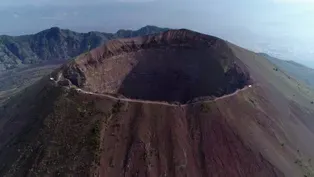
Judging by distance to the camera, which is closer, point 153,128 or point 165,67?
point 153,128

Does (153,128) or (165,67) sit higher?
(165,67)

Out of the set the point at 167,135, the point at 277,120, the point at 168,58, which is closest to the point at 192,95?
the point at 168,58

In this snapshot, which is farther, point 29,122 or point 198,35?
point 198,35

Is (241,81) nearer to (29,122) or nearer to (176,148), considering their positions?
(176,148)

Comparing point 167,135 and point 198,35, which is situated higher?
point 198,35

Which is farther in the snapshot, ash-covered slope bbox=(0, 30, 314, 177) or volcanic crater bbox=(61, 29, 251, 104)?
volcanic crater bbox=(61, 29, 251, 104)
